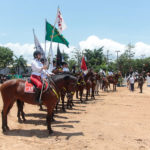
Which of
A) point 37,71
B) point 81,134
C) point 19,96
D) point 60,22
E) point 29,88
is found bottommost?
point 81,134

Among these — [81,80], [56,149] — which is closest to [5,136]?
[56,149]

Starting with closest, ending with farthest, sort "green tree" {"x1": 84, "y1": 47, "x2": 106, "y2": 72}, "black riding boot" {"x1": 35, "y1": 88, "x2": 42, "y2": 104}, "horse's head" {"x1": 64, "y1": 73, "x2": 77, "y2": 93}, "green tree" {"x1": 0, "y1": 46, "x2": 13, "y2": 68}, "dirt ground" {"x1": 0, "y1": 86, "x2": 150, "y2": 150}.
A: 1. "dirt ground" {"x1": 0, "y1": 86, "x2": 150, "y2": 150}
2. "black riding boot" {"x1": 35, "y1": 88, "x2": 42, "y2": 104}
3. "horse's head" {"x1": 64, "y1": 73, "x2": 77, "y2": 93}
4. "green tree" {"x1": 84, "y1": 47, "x2": 106, "y2": 72}
5. "green tree" {"x1": 0, "y1": 46, "x2": 13, "y2": 68}

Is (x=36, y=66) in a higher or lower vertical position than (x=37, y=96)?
higher

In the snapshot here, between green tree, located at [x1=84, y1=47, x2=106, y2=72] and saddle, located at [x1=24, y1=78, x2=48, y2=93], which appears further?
green tree, located at [x1=84, y1=47, x2=106, y2=72]

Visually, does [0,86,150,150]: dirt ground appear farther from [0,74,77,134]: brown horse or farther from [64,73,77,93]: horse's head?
[64,73,77,93]: horse's head

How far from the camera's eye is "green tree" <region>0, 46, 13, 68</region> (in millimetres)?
51678

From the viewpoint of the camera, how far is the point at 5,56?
52531 mm

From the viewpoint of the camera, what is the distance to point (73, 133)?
20.3 feet

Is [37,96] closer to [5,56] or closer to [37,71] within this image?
[37,71]

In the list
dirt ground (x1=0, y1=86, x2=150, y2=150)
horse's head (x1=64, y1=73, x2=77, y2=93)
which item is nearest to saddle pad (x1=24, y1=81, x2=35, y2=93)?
dirt ground (x1=0, y1=86, x2=150, y2=150)

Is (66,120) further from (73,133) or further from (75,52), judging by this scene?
(75,52)

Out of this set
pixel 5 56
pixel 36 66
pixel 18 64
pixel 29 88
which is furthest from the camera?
pixel 18 64

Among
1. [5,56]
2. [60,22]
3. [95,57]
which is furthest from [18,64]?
[60,22]

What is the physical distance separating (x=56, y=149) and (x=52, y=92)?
6.62 ft
